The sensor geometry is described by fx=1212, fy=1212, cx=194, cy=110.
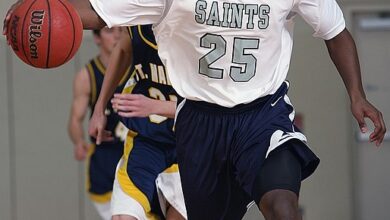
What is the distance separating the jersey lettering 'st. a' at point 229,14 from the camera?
16.9ft

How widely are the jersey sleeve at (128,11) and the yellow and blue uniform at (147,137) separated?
2.81 feet

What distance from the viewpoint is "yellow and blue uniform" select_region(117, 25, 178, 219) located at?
6.20m

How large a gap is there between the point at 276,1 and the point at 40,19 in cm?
104

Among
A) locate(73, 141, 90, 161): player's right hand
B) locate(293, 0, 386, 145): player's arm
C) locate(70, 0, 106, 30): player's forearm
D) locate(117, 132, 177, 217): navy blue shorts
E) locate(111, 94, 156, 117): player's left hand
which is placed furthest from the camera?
locate(73, 141, 90, 161): player's right hand

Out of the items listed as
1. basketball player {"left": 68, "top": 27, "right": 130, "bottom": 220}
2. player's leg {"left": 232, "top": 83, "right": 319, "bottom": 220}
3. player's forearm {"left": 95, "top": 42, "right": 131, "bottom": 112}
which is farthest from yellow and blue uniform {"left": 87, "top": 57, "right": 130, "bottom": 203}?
player's leg {"left": 232, "top": 83, "right": 319, "bottom": 220}

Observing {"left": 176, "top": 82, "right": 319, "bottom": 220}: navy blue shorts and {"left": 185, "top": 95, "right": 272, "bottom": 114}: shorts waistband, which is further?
{"left": 185, "top": 95, "right": 272, "bottom": 114}: shorts waistband

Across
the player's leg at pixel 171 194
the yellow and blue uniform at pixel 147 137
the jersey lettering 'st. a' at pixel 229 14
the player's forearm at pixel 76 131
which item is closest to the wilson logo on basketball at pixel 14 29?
the jersey lettering 'st. a' at pixel 229 14

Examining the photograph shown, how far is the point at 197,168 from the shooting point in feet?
18.1

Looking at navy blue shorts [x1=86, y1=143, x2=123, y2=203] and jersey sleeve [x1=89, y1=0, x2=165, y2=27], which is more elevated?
jersey sleeve [x1=89, y1=0, x2=165, y2=27]

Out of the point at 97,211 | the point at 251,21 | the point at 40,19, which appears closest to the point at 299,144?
the point at 251,21

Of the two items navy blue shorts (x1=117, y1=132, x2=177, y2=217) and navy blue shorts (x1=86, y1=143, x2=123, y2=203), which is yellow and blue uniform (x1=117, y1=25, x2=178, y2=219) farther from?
navy blue shorts (x1=86, y1=143, x2=123, y2=203)

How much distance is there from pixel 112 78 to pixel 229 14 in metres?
1.41

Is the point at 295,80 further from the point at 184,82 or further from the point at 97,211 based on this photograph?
the point at 184,82

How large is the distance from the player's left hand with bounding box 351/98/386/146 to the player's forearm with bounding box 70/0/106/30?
1219 millimetres
